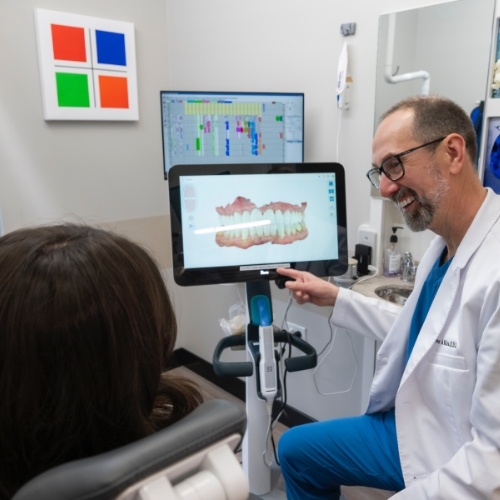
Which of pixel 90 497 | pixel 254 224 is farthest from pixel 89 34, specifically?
pixel 90 497

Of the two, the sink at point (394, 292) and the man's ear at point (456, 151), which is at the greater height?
the man's ear at point (456, 151)

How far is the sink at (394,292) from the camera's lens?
5.82ft

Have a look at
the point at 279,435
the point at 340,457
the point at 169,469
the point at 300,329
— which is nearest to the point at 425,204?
the point at 340,457

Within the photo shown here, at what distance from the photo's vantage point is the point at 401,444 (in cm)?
124

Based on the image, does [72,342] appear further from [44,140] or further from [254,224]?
[44,140]

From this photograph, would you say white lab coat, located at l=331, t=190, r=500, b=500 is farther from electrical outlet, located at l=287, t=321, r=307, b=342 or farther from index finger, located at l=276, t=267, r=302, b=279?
electrical outlet, located at l=287, t=321, r=307, b=342

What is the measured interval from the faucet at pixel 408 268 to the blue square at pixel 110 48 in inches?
66.1

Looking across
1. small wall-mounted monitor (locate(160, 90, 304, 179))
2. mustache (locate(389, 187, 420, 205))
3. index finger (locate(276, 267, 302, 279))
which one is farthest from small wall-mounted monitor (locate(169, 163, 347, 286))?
small wall-mounted monitor (locate(160, 90, 304, 179))

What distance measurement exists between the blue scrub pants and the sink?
462mm

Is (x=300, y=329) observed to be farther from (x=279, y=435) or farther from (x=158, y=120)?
Answer: (x=158, y=120)

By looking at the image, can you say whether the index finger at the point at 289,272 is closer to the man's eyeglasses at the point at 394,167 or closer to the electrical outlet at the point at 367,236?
the man's eyeglasses at the point at 394,167

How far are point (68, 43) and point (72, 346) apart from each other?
2.13 meters

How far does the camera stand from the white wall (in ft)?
6.41

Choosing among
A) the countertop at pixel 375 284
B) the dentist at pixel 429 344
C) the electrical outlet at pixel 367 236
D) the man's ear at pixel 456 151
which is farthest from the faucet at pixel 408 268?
the man's ear at pixel 456 151
